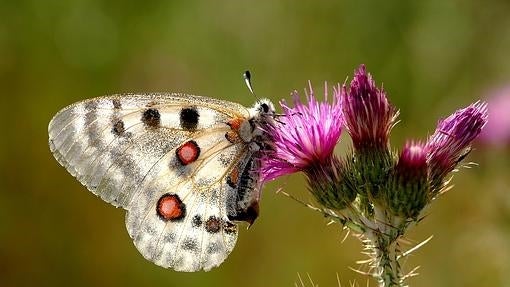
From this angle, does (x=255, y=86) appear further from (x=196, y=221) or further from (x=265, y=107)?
(x=196, y=221)

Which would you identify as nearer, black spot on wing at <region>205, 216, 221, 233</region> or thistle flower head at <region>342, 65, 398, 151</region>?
thistle flower head at <region>342, 65, 398, 151</region>

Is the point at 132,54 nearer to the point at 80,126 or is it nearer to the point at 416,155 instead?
the point at 80,126

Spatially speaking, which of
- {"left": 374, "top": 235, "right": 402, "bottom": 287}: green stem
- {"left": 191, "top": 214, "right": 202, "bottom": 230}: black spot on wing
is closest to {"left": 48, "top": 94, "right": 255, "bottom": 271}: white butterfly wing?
{"left": 191, "top": 214, "right": 202, "bottom": 230}: black spot on wing

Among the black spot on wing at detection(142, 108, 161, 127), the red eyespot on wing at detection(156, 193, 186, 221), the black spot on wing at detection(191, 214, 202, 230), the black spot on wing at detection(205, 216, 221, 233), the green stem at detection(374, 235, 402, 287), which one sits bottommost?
the green stem at detection(374, 235, 402, 287)

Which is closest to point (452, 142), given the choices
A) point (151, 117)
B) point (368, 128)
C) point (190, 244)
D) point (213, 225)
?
point (368, 128)

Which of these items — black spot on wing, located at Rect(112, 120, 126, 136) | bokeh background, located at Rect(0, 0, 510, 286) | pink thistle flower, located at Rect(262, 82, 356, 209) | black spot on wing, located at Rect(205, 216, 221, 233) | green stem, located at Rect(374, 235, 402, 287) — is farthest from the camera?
bokeh background, located at Rect(0, 0, 510, 286)

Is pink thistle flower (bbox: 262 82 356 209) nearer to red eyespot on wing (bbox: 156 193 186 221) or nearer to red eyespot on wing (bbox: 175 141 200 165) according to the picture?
red eyespot on wing (bbox: 175 141 200 165)

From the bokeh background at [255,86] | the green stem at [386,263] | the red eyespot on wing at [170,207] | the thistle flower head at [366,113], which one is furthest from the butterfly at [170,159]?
the bokeh background at [255,86]

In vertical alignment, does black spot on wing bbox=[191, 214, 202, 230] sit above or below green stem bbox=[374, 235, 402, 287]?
above
